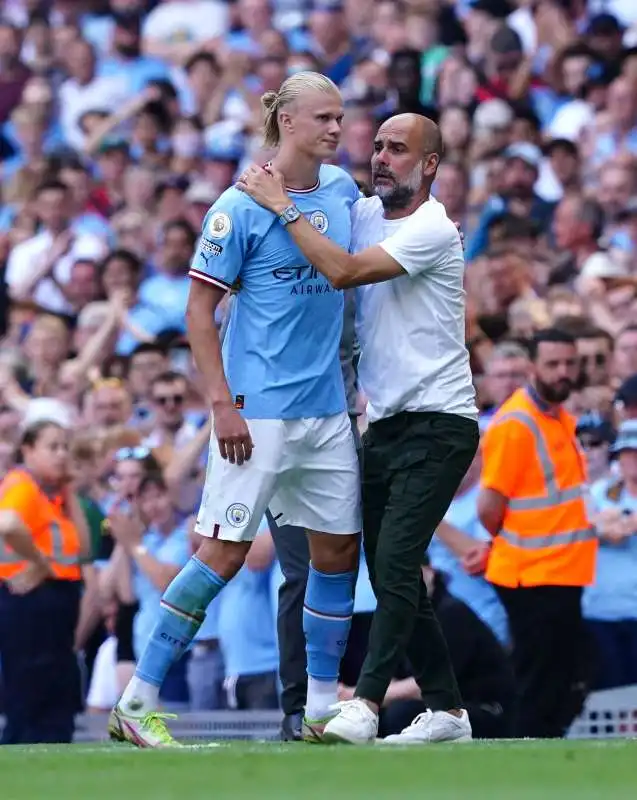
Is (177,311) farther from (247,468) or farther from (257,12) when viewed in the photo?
(247,468)

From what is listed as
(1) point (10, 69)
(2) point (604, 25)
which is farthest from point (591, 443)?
(1) point (10, 69)

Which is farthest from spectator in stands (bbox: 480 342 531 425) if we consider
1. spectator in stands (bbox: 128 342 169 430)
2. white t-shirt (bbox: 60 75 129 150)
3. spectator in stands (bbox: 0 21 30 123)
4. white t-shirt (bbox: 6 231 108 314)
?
spectator in stands (bbox: 0 21 30 123)

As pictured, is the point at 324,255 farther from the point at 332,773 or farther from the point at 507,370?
the point at 507,370

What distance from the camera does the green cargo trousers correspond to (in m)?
7.42

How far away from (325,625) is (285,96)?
188 centimetres

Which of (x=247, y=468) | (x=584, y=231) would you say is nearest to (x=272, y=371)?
(x=247, y=468)

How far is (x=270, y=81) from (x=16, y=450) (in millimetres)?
5980

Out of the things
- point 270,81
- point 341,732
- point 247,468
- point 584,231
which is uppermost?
point 270,81

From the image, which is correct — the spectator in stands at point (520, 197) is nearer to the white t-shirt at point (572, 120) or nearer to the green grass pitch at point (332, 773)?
the white t-shirt at point (572, 120)

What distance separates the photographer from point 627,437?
1043 centimetres

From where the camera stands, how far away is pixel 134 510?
38.6 feet

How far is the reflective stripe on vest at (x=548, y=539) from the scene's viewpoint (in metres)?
9.92

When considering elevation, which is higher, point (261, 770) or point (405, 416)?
point (405, 416)

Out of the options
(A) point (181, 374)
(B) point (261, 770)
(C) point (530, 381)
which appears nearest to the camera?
(B) point (261, 770)
